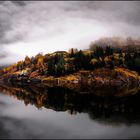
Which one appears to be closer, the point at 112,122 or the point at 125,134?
the point at 125,134

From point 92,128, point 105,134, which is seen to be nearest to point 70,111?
point 92,128

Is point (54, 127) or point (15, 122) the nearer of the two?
point (54, 127)

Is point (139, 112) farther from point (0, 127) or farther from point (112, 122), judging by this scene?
point (0, 127)

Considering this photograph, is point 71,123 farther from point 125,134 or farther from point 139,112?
point 139,112

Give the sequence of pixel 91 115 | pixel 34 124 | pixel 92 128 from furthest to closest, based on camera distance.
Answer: pixel 91 115 < pixel 34 124 < pixel 92 128

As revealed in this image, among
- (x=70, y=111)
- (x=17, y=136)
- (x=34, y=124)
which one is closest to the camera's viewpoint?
(x=17, y=136)

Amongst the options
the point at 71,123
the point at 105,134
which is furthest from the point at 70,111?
the point at 105,134

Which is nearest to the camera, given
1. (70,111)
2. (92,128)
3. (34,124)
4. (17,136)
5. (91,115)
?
(17,136)

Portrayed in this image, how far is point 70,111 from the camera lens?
157 feet

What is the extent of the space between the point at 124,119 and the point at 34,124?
1343cm

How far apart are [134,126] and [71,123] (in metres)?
8.88

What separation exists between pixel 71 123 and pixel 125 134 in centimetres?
935

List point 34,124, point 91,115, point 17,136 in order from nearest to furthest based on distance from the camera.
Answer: point 17,136 < point 34,124 < point 91,115

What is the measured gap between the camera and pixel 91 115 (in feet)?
142
